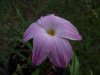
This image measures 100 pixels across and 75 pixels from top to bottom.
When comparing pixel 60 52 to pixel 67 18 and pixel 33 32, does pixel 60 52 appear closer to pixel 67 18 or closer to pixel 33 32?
pixel 33 32

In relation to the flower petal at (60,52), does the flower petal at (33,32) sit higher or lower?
higher

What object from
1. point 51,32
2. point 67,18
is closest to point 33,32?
point 51,32

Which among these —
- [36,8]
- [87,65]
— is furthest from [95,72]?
[36,8]

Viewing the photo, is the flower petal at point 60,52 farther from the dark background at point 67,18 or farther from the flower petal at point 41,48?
the dark background at point 67,18

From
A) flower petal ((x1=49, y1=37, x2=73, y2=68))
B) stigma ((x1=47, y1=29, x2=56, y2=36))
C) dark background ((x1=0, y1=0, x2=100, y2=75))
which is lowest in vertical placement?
dark background ((x1=0, y1=0, x2=100, y2=75))

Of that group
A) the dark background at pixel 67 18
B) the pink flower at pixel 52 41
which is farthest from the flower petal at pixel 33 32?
the dark background at pixel 67 18

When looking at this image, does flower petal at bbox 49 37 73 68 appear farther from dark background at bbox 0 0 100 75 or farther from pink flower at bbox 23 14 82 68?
dark background at bbox 0 0 100 75

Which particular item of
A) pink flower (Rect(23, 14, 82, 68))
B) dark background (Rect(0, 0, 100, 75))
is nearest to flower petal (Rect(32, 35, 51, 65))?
pink flower (Rect(23, 14, 82, 68))

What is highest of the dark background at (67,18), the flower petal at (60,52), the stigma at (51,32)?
the stigma at (51,32)
